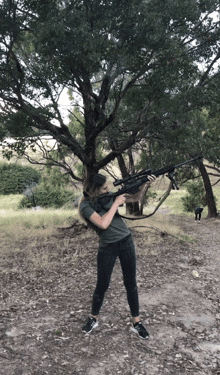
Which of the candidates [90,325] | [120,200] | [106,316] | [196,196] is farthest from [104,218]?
[196,196]

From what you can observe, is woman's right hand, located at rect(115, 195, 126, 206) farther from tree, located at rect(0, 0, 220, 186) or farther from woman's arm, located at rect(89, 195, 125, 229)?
tree, located at rect(0, 0, 220, 186)

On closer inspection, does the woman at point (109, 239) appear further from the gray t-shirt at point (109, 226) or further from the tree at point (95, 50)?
the tree at point (95, 50)

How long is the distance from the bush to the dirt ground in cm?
1257

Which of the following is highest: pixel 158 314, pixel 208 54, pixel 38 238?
pixel 208 54

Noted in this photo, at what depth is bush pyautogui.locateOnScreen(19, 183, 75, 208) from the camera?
21031 mm

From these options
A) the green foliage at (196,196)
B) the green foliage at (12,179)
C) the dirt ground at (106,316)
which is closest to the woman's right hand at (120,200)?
the dirt ground at (106,316)

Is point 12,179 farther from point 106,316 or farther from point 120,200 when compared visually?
point 120,200

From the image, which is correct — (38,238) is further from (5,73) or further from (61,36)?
(61,36)

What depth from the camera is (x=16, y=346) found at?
389 centimetres

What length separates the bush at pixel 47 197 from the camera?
69.0ft

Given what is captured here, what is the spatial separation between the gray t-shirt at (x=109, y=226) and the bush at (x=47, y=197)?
17337 mm

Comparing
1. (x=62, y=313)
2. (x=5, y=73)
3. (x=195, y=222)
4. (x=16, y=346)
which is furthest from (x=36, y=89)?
(x=195, y=222)

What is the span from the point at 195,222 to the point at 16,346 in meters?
12.3

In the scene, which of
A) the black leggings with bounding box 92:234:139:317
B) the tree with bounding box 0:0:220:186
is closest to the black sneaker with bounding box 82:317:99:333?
the black leggings with bounding box 92:234:139:317
